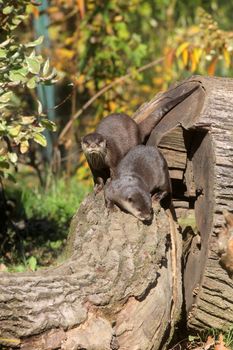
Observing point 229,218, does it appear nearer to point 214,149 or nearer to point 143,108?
point 214,149

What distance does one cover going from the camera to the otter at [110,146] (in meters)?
5.04

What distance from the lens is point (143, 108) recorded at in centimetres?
519

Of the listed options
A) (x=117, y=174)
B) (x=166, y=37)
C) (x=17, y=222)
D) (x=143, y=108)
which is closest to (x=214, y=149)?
(x=117, y=174)

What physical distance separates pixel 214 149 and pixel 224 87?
1.37 ft

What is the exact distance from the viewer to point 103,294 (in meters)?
3.92

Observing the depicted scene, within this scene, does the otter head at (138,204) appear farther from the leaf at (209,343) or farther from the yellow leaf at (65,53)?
the yellow leaf at (65,53)

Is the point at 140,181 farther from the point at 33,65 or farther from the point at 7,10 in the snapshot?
the point at 7,10

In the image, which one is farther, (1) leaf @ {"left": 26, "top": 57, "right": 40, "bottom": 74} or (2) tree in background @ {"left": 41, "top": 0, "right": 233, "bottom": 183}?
(2) tree in background @ {"left": 41, "top": 0, "right": 233, "bottom": 183}

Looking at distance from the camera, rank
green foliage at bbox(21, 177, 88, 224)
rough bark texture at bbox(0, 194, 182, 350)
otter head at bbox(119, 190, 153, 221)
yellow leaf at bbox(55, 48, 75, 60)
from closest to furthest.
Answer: rough bark texture at bbox(0, 194, 182, 350)
otter head at bbox(119, 190, 153, 221)
green foliage at bbox(21, 177, 88, 224)
yellow leaf at bbox(55, 48, 75, 60)

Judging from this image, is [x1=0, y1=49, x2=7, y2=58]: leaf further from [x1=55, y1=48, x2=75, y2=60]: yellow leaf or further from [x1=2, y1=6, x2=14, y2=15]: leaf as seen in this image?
[x1=55, y1=48, x2=75, y2=60]: yellow leaf

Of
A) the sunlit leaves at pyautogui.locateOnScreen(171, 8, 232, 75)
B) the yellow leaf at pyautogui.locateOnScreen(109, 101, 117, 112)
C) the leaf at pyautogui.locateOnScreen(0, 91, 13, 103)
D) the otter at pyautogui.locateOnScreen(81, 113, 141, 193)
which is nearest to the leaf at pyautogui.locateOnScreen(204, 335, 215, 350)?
the otter at pyautogui.locateOnScreen(81, 113, 141, 193)

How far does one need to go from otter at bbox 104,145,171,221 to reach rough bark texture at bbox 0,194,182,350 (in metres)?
0.18

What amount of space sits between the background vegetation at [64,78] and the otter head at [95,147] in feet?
0.82

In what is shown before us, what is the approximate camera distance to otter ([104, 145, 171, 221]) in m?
4.52
